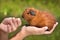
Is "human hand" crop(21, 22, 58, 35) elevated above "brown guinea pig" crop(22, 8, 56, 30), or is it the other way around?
"brown guinea pig" crop(22, 8, 56, 30)

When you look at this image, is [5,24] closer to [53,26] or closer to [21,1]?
[21,1]

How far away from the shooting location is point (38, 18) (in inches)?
40.1

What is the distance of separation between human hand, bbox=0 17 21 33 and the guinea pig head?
0.05 metres

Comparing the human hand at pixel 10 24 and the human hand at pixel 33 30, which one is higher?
the human hand at pixel 10 24

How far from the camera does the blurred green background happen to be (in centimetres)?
101

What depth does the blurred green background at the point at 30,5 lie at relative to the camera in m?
1.01

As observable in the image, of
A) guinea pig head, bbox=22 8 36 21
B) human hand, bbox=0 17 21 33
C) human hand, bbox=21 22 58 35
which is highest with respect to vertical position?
guinea pig head, bbox=22 8 36 21

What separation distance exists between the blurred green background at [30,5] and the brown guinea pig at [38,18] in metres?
0.03

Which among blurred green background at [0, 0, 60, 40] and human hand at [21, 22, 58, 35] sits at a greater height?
blurred green background at [0, 0, 60, 40]

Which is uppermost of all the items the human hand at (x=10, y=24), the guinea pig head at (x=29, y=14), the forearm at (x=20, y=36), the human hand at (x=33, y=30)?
the guinea pig head at (x=29, y=14)

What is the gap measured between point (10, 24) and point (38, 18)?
0.19 meters

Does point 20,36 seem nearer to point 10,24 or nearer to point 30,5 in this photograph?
point 10,24

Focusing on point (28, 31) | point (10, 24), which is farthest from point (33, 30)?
point (10, 24)

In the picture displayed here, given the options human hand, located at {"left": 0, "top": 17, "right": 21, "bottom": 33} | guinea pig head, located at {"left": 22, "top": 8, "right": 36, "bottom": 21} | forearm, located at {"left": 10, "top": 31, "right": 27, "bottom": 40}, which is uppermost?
guinea pig head, located at {"left": 22, "top": 8, "right": 36, "bottom": 21}
